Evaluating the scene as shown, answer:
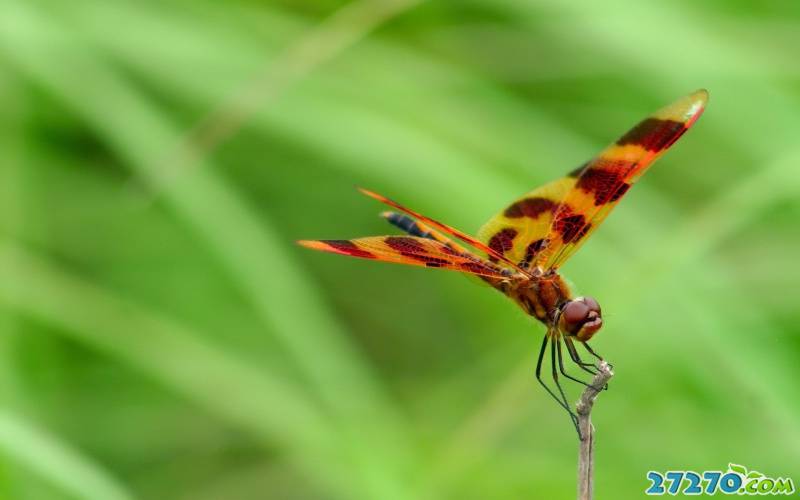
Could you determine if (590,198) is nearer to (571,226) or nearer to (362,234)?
(571,226)

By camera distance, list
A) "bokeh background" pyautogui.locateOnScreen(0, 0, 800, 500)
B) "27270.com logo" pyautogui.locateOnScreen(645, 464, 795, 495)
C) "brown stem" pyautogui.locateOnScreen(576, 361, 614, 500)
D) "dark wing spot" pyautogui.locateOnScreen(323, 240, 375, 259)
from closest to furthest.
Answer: "brown stem" pyautogui.locateOnScreen(576, 361, 614, 500), "dark wing spot" pyautogui.locateOnScreen(323, 240, 375, 259), "27270.com logo" pyautogui.locateOnScreen(645, 464, 795, 495), "bokeh background" pyautogui.locateOnScreen(0, 0, 800, 500)

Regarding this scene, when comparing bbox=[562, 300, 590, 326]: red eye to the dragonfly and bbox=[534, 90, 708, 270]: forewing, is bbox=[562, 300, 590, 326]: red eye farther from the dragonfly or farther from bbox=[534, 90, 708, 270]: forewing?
bbox=[534, 90, 708, 270]: forewing

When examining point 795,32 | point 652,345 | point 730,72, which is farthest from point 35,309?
point 795,32

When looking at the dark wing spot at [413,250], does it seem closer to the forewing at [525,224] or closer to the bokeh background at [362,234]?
the forewing at [525,224]

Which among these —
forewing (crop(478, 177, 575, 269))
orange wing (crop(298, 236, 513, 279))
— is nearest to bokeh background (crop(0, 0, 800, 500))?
forewing (crop(478, 177, 575, 269))

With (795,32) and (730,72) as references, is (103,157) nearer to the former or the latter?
(730,72)

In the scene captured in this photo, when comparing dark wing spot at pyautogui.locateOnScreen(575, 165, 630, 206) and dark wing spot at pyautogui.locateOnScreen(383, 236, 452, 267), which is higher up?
dark wing spot at pyautogui.locateOnScreen(575, 165, 630, 206)

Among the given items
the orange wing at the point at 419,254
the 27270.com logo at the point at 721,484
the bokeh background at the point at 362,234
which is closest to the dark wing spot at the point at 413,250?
the orange wing at the point at 419,254
